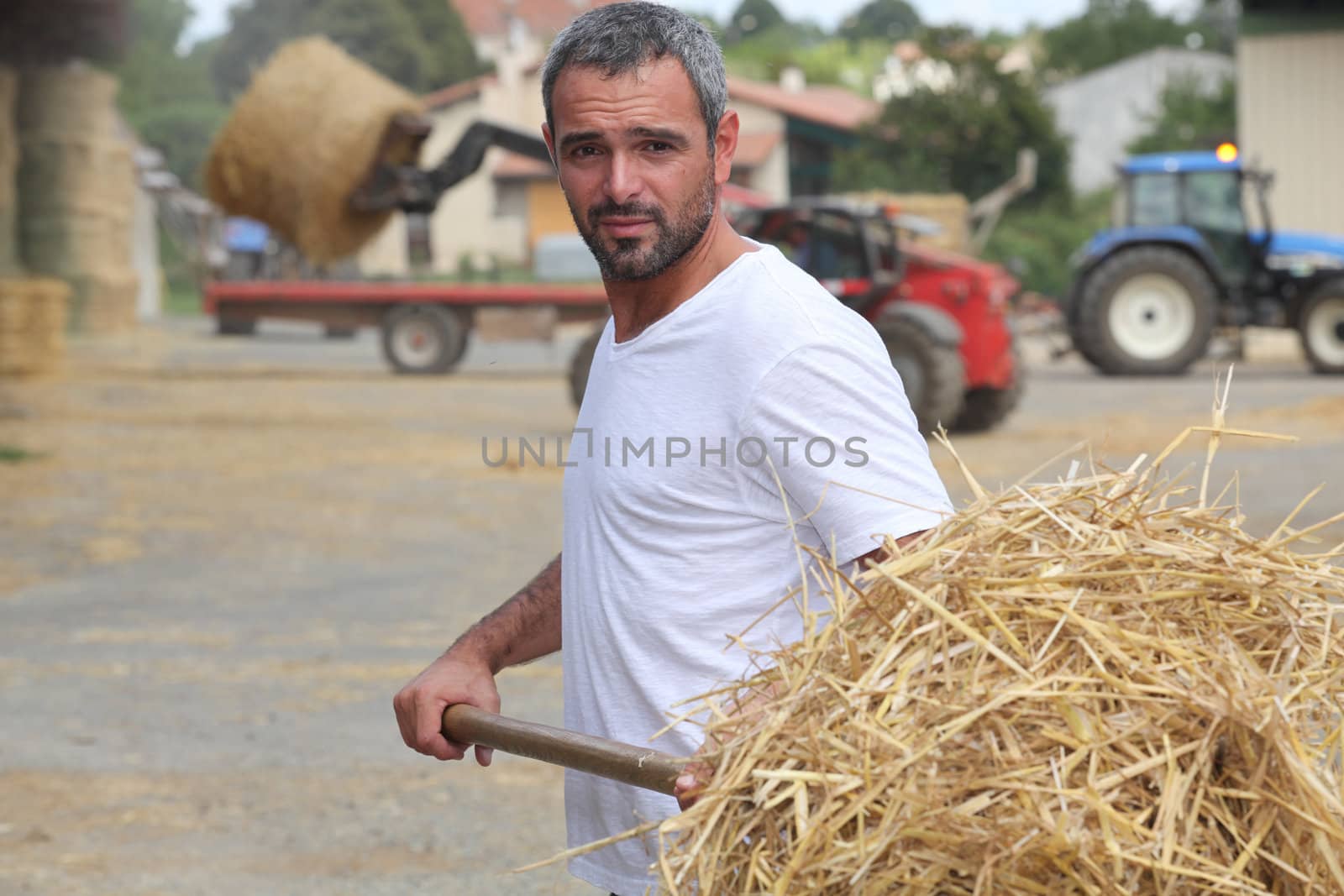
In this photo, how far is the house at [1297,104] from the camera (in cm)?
2342

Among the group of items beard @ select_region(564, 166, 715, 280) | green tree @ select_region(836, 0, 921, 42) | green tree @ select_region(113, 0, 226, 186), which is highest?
green tree @ select_region(836, 0, 921, 42)

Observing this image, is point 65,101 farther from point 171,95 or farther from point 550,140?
point 171,95

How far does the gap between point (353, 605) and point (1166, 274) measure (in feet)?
39.9

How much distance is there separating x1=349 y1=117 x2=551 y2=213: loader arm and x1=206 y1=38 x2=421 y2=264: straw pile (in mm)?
198

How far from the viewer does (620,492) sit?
205 cm

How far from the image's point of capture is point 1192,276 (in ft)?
57.2

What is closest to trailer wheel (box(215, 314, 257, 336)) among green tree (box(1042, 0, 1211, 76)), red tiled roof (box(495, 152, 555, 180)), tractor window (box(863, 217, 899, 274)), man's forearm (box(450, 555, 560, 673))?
tractor window (box(863, 217, 899, 274))

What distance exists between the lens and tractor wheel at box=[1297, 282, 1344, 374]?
57.1 feet

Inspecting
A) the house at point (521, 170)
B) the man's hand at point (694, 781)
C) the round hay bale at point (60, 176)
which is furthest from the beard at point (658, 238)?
the house at point (521, 170)

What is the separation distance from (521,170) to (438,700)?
155 ft

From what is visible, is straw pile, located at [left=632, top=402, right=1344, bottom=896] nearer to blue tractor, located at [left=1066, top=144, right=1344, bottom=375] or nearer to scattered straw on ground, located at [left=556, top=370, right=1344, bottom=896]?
scattered straw on ground, located at [left=556, top=370, right=1344, bottom=896]

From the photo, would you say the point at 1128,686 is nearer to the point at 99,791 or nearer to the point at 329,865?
the point at 329,865

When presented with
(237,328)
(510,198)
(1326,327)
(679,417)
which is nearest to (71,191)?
(237,328)

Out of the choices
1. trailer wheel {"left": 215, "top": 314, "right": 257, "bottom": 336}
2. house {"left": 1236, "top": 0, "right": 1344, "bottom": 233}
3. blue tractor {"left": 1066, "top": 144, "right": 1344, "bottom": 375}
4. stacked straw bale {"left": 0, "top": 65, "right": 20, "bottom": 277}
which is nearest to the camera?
blue tractor {"left": 1066, "top": 144, "right": 1344, "bottom": 375}
